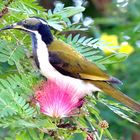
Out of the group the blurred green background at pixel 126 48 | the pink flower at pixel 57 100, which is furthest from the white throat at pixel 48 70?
the blurred green background at pixel 126 48

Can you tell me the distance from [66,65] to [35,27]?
0.10 meters

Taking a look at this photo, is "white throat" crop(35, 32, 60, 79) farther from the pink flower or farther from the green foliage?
the pink flower

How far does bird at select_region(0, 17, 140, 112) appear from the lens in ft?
3.66

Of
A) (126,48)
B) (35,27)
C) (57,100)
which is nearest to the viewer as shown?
(57,100)

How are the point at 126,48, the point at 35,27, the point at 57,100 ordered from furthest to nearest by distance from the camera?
the point at 126,48 < the point at 35,27 < the point at 57,100

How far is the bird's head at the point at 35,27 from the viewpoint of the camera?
106cm

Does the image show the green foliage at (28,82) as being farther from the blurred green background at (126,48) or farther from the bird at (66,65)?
the blurred green background at (126,48)

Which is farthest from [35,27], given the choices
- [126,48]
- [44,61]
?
[126,48]

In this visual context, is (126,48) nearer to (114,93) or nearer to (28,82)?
(114,93)

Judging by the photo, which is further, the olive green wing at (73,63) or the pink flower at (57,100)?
the olive green wing at (73,63)

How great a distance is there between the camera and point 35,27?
1.11m

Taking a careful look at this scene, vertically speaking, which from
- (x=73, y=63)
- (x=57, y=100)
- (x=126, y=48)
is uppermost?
(x=126, y=48)

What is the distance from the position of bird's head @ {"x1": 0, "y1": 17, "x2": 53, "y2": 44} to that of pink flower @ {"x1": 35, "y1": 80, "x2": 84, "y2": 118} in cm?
15

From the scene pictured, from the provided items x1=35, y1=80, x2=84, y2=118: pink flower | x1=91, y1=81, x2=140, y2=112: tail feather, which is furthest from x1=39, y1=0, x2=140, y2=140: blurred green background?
x1=35, y1=80, x2=84, y2=118: pink flower
